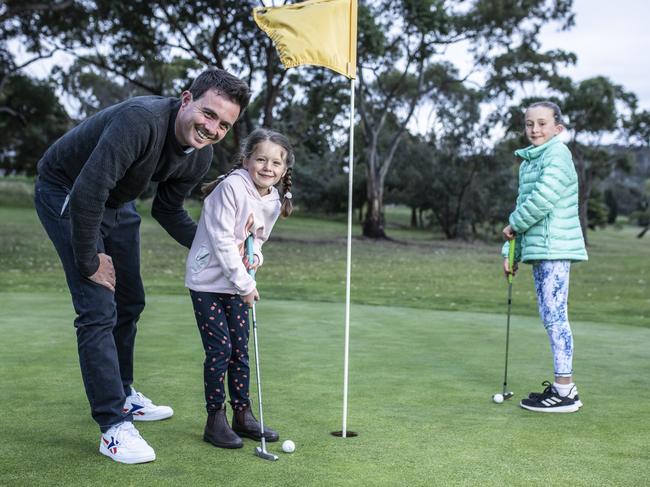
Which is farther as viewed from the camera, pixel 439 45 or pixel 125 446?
pixel 439 45

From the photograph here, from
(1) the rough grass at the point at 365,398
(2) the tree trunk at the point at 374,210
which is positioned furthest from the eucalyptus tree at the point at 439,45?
(1) the rough grass at the point at 365,398

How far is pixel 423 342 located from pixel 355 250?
58.8 ft

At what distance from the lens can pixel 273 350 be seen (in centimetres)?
601

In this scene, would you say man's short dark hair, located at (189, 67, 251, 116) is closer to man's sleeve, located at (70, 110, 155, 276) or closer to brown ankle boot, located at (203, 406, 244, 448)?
man's sleeve, located at (70, 110, 155, 276)

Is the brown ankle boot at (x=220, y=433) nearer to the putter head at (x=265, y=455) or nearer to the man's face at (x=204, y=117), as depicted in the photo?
the putter head at (x=265, y=455)

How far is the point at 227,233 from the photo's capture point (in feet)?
12.1

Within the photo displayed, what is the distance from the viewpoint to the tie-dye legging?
15.5 ft

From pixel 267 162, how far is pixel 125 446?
141 cm

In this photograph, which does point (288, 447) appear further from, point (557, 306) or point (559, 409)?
point (557, 306)

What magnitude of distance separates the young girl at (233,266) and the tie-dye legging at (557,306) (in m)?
1.73

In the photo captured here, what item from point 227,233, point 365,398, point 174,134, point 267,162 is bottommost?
point 365,398

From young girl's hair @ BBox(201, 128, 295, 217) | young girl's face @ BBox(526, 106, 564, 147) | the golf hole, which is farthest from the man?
young girl's face @ BBox(526, 106, 564, 147)

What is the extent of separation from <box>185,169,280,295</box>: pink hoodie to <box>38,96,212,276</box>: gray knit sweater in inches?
10.0

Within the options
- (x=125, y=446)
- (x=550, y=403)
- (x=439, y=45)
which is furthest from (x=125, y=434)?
(x=439, y=45)
